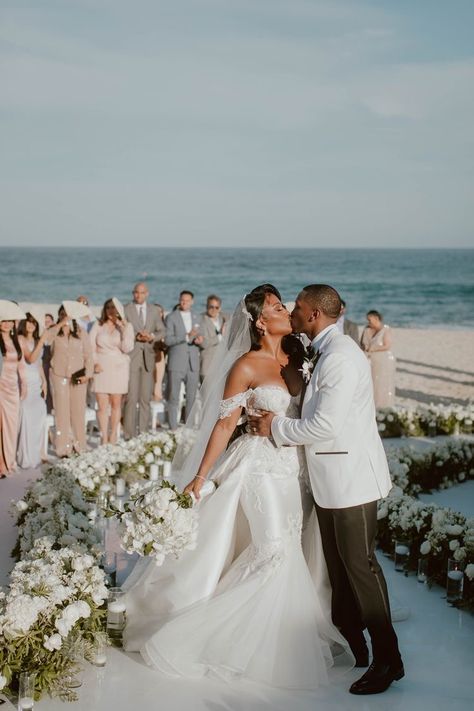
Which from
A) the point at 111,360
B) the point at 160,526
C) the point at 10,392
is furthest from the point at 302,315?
the point at 111,360

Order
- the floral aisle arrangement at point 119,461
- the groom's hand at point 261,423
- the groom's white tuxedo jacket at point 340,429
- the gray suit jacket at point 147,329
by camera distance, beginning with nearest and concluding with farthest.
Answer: the groom's white tuxedo jacket at point 340,429, the groom's hand at point 261,423, the floral aisle arrangement at point 119,461, the gray suit jacket at point 147,329

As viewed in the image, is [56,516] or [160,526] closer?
[160,526]

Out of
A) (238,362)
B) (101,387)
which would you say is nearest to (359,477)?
(238,362)

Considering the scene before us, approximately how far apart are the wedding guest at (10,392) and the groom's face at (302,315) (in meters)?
5.43

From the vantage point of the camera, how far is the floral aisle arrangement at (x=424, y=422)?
1160cm

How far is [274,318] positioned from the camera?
486 cm

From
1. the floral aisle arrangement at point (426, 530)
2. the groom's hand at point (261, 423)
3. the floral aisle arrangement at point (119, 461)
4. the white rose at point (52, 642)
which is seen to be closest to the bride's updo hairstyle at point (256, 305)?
the groom's hand at point (261, 423)

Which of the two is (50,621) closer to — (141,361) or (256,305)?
(256,305)

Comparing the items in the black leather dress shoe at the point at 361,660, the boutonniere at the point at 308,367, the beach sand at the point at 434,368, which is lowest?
the beach sand at the point at 434,368

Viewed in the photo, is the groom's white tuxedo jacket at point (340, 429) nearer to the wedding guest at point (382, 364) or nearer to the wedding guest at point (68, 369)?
the wedding guest at point (68, 369)

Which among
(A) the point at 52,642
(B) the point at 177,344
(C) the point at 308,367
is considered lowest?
(A) the point at 52,642

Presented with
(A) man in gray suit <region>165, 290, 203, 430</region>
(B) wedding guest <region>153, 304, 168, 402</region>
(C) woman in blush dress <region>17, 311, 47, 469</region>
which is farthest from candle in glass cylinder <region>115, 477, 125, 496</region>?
(B) wedding guest <region>153, 304, 168, 402</region>

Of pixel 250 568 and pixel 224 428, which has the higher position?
pixel 224 428

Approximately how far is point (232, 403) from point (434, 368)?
15.7m
